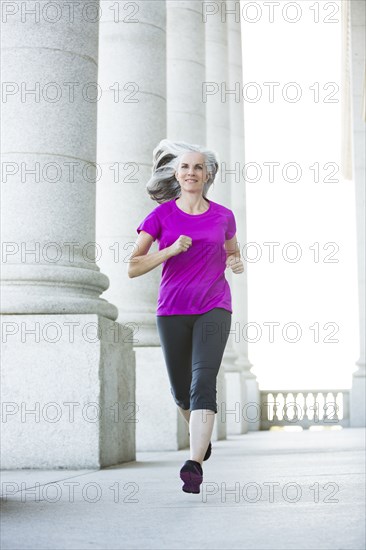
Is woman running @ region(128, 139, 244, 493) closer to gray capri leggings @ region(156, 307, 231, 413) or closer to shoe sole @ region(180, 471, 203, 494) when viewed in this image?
gray capri leggings @ region(156, 307, 231, 413)

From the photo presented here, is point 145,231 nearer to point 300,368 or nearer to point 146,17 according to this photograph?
point 146,17

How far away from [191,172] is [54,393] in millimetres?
8514

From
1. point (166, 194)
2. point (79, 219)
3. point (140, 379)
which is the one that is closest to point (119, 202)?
point (140, 379)

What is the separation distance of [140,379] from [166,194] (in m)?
18.7

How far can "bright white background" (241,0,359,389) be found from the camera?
370 ft

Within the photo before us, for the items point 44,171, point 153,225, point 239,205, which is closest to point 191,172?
point 153,225

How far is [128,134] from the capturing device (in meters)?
41.7

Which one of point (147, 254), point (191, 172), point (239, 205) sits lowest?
point (147, 254)

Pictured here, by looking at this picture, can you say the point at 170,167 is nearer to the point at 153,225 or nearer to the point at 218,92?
the point at 153,225

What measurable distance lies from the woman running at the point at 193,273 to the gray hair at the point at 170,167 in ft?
0.09

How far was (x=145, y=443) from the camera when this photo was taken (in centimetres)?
3866

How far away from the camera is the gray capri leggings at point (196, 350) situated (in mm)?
18891

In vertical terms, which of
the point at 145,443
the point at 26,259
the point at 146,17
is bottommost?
the point at 145,443

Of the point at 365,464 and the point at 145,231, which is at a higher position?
the point at 145,231
